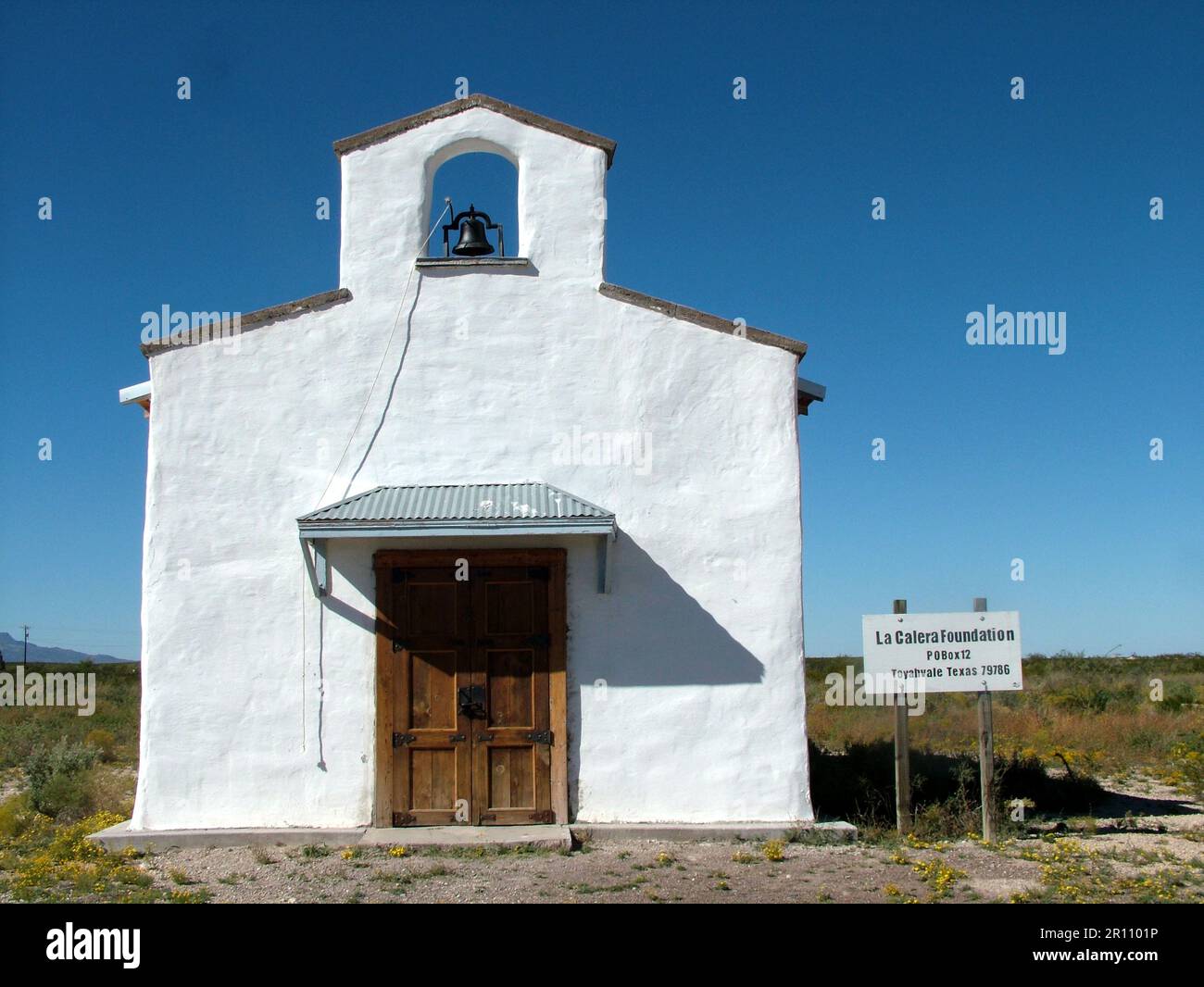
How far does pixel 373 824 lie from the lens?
9453 mm

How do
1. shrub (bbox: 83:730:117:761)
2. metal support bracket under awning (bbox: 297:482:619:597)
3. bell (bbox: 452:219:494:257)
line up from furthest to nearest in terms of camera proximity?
1. shrub (bbox: 83:730:117:761)
2. bell (bbox: 452:219:494:257)
3. metal support bracket under awning (bbox: 297:482:619:597)

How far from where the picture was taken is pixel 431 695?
9672 mm

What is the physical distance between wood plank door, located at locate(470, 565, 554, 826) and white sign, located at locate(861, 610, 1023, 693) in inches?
117

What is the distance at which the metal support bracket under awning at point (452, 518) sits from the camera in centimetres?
905

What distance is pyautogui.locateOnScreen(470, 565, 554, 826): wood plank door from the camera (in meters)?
9.59

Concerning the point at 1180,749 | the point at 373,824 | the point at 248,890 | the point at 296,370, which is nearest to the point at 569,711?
the point at 373,824

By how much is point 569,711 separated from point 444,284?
4208 millimetres

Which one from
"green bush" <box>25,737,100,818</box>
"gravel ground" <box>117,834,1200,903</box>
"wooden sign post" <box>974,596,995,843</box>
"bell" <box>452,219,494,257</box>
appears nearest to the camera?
"gravel ground" <box>117,834,1200,903</box>

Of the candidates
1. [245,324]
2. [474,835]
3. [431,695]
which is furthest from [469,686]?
[245,324]

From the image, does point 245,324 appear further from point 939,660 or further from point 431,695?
point 939,660

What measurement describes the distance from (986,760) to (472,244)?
22.6 ft

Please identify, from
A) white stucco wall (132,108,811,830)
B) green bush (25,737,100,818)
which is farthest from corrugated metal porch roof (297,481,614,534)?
green bush (25,737,100,818)

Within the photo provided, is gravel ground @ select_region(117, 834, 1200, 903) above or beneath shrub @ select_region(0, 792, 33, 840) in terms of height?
above

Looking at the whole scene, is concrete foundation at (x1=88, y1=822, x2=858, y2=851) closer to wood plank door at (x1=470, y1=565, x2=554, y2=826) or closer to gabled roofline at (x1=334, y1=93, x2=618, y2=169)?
wood plank door at (x1=470, y1=565, x2=554, y2=826)
